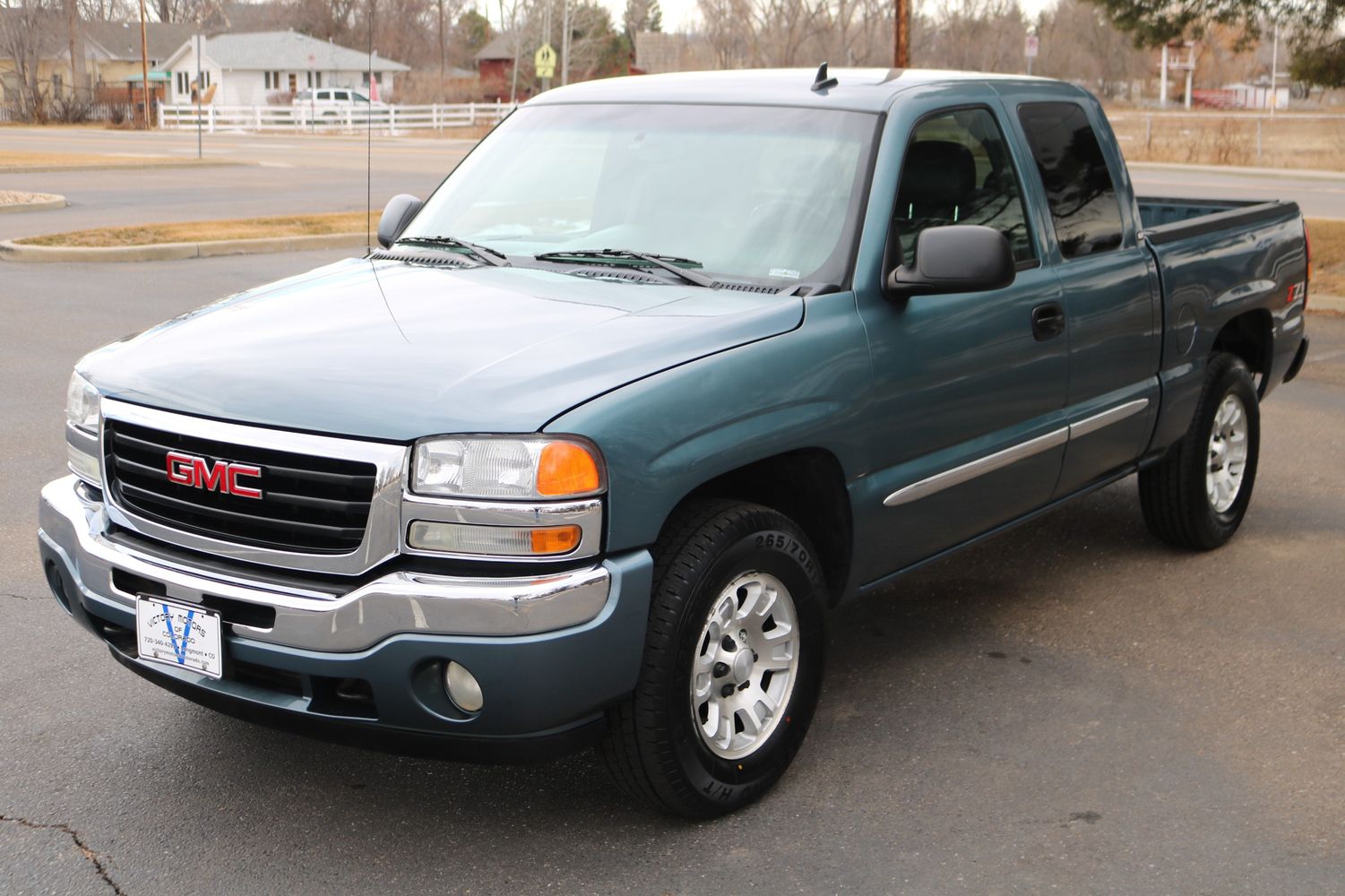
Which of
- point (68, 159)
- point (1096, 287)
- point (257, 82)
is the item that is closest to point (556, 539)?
point (1096, 287)

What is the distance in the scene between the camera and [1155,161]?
3319cm

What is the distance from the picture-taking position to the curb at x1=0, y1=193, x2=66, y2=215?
65.0 feet

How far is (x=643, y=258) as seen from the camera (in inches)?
168

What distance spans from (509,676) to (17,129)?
5619cm

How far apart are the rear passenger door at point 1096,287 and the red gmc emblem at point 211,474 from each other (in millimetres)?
2795

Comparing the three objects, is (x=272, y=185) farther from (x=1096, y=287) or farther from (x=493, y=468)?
(x=493, y=468)

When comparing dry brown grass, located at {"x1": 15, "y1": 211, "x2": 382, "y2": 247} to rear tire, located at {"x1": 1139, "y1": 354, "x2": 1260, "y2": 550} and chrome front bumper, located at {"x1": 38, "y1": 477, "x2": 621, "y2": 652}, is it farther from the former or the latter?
chrome front bumper, located at {"x1": 38, "y1": 477, "x2": 621, "y2": 652}

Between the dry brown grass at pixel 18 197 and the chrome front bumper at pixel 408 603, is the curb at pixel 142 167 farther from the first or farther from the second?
the chrome front bumper at pixel 408 603

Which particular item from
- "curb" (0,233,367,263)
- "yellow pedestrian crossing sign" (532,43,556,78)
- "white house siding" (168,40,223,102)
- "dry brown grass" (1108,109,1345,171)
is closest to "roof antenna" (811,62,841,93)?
"curb" (0,233,367,263)

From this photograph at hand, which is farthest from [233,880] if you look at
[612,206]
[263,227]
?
[263,227]

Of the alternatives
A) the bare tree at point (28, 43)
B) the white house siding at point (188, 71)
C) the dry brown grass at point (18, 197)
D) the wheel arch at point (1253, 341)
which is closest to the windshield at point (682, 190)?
the wheel arch at point (1253, 341)

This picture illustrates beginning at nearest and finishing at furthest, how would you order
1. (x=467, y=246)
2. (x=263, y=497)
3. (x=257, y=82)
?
(x=263, y=497) < (x=467, y=246) < (x=257, y=82)

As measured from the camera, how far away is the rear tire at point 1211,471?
588 cm

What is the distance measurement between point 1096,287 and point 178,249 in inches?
505
